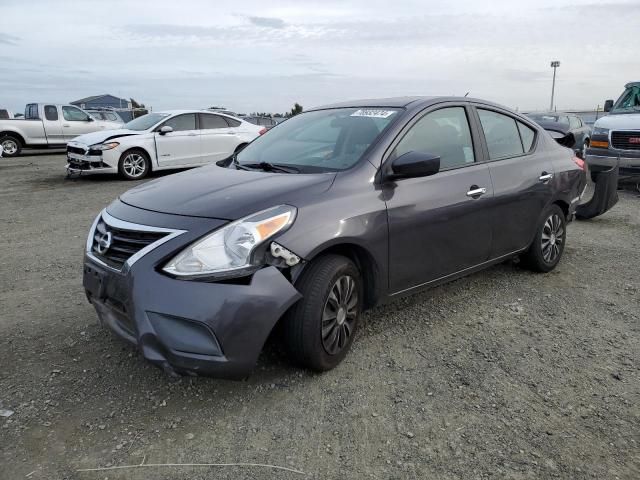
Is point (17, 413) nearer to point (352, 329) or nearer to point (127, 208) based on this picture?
point (127, 208)

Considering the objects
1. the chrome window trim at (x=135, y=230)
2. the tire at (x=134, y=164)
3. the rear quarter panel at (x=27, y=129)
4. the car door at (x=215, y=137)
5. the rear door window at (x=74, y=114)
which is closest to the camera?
the chrome window trim at (x=135, y=230)

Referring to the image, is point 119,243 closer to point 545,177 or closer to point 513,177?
point 513,177

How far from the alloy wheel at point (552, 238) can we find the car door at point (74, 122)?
1727cm

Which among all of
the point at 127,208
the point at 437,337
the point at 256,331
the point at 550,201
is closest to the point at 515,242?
the point at 550,201

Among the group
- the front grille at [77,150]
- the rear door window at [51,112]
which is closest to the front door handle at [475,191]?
the front grille at [77,150]

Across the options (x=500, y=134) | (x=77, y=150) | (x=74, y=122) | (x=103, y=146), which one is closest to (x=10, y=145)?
(x=74, y=122)

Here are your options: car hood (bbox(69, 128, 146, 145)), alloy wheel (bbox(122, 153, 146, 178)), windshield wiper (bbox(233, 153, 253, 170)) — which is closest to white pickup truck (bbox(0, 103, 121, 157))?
car hood (bbox(69, 128, 146, 145))

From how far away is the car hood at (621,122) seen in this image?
31.2ft

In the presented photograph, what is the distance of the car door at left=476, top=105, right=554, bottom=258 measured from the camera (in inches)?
163

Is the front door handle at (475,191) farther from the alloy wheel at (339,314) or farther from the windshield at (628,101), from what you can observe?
the windshield at (628,101)

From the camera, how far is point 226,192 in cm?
Result: 304

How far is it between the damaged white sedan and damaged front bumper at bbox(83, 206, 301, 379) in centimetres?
810

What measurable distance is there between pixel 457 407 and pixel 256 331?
3.73 feet

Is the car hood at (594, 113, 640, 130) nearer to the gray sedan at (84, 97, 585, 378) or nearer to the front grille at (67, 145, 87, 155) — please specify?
the gray sedan at (84, 97, 585, 378)
